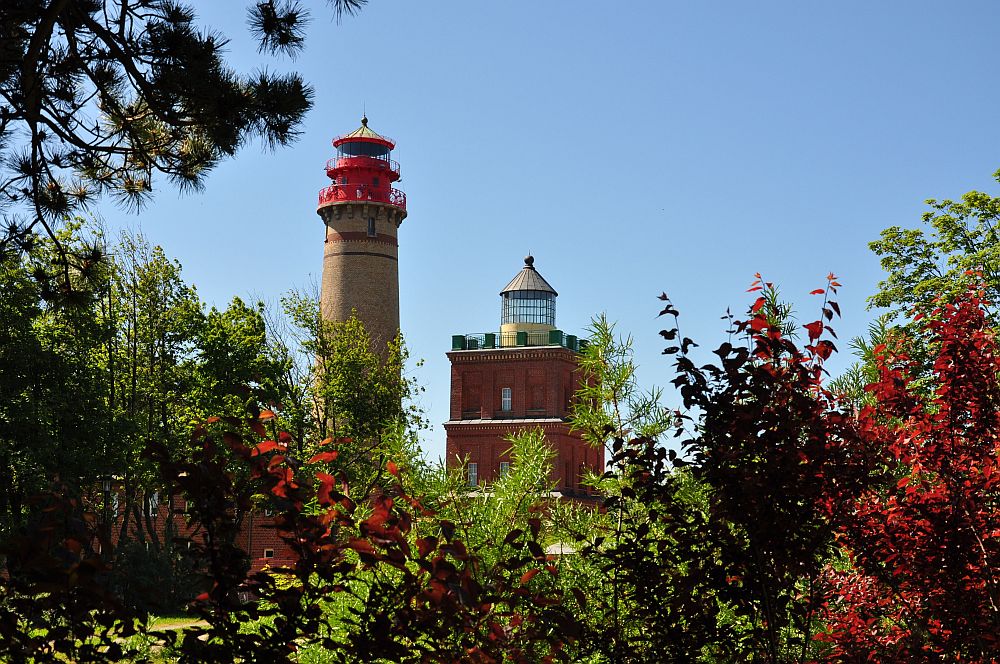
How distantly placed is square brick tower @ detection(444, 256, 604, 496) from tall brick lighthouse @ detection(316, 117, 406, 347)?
7489 mm

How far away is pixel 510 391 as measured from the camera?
181 ft

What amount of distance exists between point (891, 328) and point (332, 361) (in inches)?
1313

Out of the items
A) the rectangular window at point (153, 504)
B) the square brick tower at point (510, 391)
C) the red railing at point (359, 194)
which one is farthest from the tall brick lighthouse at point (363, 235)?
the rectangular window at point (153, 504)

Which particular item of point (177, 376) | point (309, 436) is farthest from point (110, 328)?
point (309, 436)

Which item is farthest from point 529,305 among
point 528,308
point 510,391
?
point 510,391

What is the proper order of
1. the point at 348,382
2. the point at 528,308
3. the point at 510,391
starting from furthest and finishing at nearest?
the point at 528,308
the point at 510,391
the point at 348,382

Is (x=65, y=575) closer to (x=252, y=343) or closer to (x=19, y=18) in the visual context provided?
(x=19, y=18)

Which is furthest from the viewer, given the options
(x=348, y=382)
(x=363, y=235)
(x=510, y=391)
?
(x=510, y=391)

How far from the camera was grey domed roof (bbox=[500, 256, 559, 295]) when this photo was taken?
58594mm

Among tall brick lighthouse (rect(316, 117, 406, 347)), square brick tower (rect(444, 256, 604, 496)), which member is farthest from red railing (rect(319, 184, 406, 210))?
square brick tower (rect(444, 256, 604, 496))

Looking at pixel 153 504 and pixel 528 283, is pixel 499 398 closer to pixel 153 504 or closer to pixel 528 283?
pixel 528 283

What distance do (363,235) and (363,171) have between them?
3.32 m

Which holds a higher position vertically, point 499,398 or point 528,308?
point 528,308

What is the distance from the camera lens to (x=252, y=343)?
35.6 m
